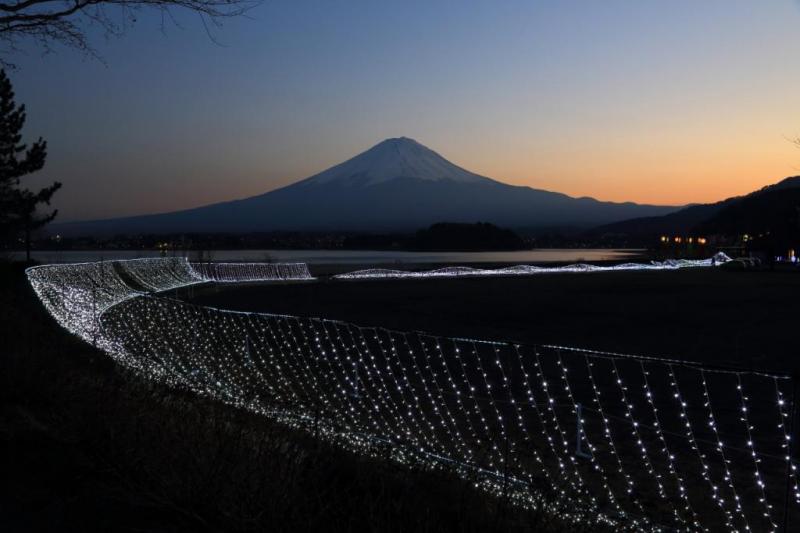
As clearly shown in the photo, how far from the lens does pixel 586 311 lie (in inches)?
796

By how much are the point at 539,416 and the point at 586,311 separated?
12576mm

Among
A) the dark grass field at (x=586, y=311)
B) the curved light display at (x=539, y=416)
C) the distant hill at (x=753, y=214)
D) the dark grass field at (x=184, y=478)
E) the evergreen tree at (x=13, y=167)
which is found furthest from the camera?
the distant hill at (x=753, y=214)

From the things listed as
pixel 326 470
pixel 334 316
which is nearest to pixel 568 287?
pixel 334 316

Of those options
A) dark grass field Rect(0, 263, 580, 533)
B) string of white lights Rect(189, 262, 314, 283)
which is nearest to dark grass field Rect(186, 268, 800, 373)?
string of white lights Rect(189, 262, 314, 283)

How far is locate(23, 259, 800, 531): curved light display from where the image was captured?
17.8ft

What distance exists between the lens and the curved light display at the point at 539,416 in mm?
5414

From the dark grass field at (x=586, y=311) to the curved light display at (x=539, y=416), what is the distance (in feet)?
8.63

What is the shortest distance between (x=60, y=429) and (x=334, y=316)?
1488 centimetres

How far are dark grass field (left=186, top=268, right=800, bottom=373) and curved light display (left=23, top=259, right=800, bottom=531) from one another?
2.63 m

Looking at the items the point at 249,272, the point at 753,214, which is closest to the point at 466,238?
the point at 753,214

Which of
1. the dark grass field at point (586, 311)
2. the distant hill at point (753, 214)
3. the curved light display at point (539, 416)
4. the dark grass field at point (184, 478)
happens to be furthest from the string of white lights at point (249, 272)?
the distant hill at point (753, 214)

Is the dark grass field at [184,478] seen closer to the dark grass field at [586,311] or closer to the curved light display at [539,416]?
the curved light display at [539,416]

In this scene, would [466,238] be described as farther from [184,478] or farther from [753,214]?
[184,478]

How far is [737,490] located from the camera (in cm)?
595
